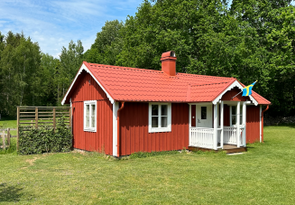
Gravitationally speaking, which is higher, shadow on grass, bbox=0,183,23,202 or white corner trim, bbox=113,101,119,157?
white corner trim, bbox=113,101,119,157

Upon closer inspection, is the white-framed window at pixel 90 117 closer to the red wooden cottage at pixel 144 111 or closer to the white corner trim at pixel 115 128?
the red wooden cottage at pixel 144 111

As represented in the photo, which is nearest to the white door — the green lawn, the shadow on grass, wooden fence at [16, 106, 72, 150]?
the green lawn

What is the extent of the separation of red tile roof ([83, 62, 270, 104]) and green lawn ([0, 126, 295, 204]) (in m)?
2.84

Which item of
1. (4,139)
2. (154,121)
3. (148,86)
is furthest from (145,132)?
(4,139)

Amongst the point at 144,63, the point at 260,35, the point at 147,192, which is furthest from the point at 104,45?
the point at 147,192

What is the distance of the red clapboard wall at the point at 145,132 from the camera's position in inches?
495

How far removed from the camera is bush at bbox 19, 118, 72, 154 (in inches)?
546

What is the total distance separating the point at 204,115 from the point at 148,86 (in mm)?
3871

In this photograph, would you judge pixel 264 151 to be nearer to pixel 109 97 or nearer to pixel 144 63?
pixel 109 97

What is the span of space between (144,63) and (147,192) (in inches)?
1011

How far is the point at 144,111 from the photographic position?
13242 mm

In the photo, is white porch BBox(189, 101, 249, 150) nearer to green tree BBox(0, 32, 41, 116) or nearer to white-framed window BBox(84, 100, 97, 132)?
white-framed window BBox(84, 100, 97, 132)

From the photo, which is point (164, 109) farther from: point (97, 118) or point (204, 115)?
point (97, 118)

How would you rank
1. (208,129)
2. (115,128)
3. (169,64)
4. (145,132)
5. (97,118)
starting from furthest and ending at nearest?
(169,64) < (208,129) < (97,118) < (145,132) < (115,128)
